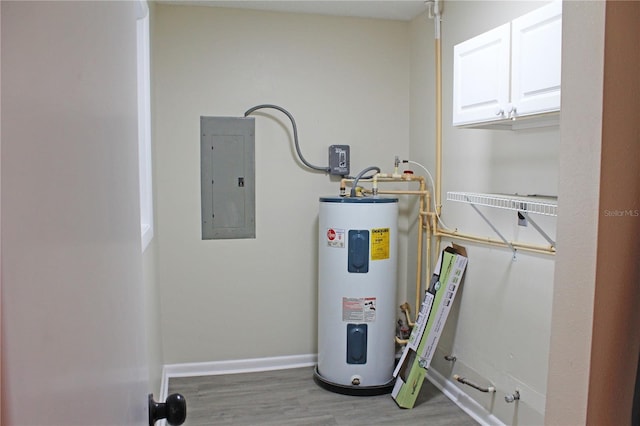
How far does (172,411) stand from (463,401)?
2.56m

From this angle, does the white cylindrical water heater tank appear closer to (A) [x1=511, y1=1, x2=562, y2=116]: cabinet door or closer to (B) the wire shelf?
(B) the wire shelf

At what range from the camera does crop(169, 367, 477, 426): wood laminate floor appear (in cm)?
283

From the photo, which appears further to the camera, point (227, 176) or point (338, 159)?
point (338, 159)

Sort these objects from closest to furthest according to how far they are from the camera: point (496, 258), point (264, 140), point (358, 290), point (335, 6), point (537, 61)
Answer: point (537, 61)
point (496, 258)
point (358, 290)
point (335, 6)
point (264, 140)

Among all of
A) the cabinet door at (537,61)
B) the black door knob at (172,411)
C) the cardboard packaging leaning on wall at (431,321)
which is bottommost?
the cardboard packaging leaning on wall at (431,321)

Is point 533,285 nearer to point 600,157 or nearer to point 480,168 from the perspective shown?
point 480,168

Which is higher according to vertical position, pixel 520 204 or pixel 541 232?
pixel 520 204

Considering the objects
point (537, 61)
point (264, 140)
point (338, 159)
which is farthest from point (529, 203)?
point (264, 140)

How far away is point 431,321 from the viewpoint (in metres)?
3.01

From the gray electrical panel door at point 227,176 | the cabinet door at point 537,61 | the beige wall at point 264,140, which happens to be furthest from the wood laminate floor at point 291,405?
the cabinet door at point 537,61

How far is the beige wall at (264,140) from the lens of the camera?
3.38 m

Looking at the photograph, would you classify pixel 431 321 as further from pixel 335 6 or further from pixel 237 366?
pixel 335 6

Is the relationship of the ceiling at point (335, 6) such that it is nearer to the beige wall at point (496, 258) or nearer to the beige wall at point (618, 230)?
the beige wall at point (496, 258)

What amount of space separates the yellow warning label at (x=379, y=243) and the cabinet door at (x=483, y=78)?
0.90 meters
